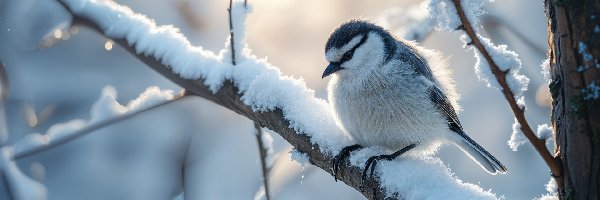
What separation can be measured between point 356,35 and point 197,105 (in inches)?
49.4

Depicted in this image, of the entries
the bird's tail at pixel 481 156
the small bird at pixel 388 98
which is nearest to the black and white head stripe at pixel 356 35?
the small bird at pixel 388 98

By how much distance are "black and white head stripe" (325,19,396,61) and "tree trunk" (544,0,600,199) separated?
3.41 feet

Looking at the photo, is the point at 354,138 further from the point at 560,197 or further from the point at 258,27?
the point at 258,27

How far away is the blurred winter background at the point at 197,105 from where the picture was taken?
10.6 ft

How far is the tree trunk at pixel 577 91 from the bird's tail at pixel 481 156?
88cm

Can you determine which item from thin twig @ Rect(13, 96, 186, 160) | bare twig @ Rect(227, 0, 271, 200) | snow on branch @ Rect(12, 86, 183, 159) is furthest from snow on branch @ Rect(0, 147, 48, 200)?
bare twig @ Rect(227, 0, 271, 200)

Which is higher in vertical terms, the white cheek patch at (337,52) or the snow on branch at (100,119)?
the white cheek patch at (337,52)

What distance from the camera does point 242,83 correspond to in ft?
6.76

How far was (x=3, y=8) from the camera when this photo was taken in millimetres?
3434

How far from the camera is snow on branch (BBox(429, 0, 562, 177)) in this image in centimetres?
124

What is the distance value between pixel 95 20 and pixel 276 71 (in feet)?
1.84

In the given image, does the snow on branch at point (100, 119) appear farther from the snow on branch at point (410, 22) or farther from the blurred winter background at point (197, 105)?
the snow on branch at point (410, 22)

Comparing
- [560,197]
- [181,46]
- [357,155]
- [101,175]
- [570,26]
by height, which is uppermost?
[101,175]

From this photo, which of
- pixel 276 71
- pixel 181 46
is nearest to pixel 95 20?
pixel 181 46
